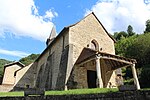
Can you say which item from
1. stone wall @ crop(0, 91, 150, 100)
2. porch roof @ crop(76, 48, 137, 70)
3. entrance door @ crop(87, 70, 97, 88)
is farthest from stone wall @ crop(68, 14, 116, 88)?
stone wall @ crop(0, 91, 150, 100)

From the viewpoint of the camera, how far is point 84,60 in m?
18.8

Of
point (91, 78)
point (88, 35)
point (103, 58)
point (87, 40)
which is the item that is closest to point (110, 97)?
point (103, 58)

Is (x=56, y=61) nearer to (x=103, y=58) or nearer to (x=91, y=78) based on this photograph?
(x=91, y=78)

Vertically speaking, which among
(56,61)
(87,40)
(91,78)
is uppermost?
(87,40)

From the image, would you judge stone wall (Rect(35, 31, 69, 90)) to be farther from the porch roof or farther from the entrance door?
the entrance door

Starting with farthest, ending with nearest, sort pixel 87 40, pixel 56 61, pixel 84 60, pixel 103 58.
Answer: pixel 56 61
pixel 87 40
pixel 84 60
pixel 103 58

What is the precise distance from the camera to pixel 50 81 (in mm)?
23500

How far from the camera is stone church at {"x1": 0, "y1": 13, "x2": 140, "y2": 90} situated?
18.8 m

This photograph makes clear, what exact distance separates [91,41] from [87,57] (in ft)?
16.5

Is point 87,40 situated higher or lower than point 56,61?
higher

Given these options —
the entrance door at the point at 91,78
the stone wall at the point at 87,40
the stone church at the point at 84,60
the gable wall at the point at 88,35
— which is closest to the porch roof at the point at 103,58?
the stone church at the point at 84,60

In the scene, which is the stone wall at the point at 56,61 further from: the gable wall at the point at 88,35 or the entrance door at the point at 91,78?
the entrance door at the point at 91,78

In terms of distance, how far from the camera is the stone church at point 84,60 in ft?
61.7

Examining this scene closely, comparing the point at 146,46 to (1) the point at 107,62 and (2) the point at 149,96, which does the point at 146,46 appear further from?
(2) the point at 149,96
